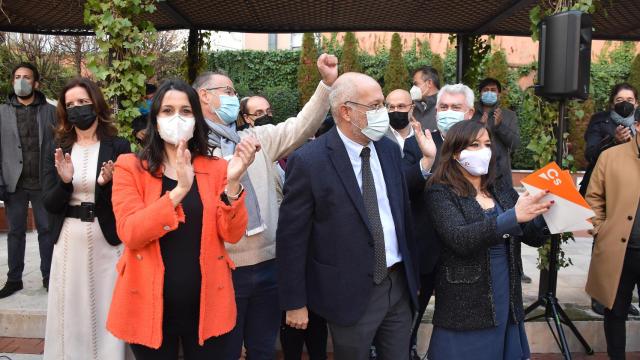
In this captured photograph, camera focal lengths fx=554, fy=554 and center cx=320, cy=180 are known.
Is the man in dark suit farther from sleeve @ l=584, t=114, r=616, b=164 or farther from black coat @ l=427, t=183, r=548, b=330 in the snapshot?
sleeve @ l=584, t=114, r=616, b=164

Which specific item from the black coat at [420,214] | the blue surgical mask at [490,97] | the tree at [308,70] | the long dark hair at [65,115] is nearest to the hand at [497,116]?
A: the blue surgical mask at [490,97]

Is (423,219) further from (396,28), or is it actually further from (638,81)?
(638,81)

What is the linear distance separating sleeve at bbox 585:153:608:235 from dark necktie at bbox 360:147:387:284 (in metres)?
2.01

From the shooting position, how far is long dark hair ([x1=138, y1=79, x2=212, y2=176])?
8.30ft

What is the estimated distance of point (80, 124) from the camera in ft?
11.2

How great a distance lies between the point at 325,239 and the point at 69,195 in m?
1.64

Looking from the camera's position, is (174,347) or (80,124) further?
(80,124)

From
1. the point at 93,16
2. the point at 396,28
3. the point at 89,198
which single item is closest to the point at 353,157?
the point at 89,198

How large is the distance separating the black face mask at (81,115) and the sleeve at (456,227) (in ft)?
6.93

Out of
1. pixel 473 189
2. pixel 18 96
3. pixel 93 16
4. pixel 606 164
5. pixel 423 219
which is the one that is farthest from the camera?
pixel 18 96

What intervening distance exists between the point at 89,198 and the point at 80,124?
463 mm

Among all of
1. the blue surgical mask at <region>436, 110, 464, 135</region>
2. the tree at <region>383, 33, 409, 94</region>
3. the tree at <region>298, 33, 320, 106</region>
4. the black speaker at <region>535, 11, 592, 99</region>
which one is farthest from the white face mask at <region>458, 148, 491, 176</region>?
the tree at <region>298, 33, 320, 106</region>

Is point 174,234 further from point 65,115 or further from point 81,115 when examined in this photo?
point 65,115

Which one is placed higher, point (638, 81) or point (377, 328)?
point (638, 81)
